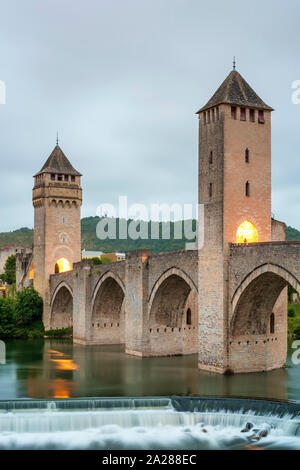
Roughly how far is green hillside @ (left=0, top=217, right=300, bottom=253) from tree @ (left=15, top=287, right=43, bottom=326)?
40710 mm

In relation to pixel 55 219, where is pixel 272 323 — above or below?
below

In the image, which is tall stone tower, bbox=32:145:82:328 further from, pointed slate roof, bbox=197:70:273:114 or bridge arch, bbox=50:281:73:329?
pointed slate roof, bbox=197:70:273:114

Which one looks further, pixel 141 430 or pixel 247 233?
pixel 247 233

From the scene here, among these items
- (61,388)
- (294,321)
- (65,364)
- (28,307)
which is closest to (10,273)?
(28,307)

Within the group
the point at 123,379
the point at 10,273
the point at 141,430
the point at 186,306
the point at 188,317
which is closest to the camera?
the point at 141,430

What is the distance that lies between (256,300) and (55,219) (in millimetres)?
28423

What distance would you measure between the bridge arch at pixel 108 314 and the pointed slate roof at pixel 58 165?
45.2 ft

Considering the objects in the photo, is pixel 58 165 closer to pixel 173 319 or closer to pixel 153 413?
pixel 173 319

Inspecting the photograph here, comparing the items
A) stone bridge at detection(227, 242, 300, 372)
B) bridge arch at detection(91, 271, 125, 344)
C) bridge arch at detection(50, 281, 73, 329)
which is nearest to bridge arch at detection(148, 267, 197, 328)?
stone bridge at detection(227, 242, 300, 372)

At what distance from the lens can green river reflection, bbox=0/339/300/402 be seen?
25.6 metres

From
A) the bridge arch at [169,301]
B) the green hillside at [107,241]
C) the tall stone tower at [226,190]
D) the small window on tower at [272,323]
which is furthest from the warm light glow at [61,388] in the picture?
the green hillside at [107,241]

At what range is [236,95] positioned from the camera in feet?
98.3

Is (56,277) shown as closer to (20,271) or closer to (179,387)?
(20,271)

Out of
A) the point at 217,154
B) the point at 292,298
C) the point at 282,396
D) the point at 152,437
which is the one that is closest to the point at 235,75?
the point at 217,154
